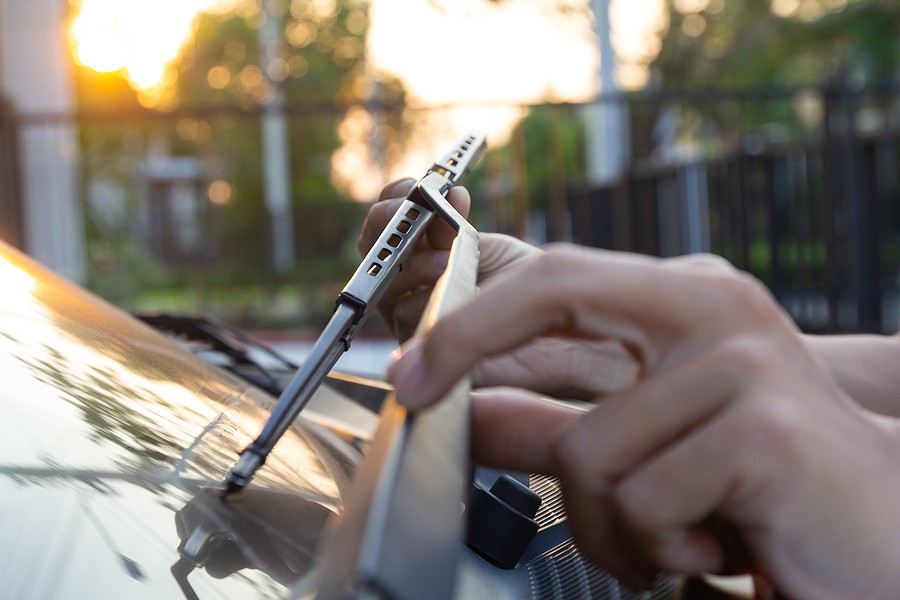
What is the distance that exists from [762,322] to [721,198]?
6078mm

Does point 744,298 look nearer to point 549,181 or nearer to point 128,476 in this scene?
point 128,476

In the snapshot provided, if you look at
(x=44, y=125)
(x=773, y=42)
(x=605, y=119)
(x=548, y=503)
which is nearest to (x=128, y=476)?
(x=548, y=503)

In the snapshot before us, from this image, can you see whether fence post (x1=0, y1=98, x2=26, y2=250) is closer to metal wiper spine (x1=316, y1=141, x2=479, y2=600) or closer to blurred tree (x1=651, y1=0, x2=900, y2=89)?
metal wiper spine (x1=316, y1=141, x2=479, y2=600)

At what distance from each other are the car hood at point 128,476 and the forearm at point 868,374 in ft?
1.79

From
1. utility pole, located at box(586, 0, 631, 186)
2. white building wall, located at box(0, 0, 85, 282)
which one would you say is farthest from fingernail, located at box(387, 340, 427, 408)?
utility pole, located at box(586, 0, 631, 186)

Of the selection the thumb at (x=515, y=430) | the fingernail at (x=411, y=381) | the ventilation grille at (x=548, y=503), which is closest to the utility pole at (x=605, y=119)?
the ventilation grille at (x=548, y=503)

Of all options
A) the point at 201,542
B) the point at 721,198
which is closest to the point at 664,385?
the point at 201,542

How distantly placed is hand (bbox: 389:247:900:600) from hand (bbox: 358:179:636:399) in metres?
0.44

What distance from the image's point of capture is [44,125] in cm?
685

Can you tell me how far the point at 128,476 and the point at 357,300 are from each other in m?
0.22

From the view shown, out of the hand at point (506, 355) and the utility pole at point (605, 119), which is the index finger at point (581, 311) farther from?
the utility pole at point (605, 119)

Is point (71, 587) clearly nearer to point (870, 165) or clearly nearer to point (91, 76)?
point (870, 165)

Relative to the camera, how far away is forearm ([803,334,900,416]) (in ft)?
3.54

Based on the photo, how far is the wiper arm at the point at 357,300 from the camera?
742 millimetres
